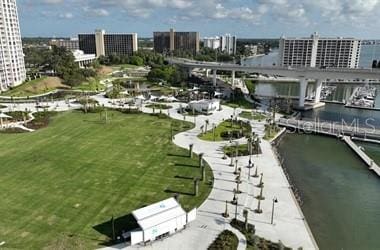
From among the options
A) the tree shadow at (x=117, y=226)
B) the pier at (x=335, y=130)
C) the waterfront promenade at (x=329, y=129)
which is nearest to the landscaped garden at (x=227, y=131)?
the waterfront promenade at (x=329, y=129)

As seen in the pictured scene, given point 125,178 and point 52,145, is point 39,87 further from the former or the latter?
point 125,178

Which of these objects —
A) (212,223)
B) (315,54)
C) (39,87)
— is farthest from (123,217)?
(315,54)

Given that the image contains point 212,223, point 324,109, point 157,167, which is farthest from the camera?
point 324,109

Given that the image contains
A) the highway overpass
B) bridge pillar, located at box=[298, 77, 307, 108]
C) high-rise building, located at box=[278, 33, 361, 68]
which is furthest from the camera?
high-rise building, located at box=[278, 33, 361, 68]

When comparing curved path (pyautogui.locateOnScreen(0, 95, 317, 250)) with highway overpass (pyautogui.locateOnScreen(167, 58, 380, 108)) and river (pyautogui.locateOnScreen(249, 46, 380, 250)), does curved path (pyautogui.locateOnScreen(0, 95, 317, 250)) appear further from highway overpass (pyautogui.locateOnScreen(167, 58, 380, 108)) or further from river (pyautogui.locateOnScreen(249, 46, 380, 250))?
highway overpass (pyautogui.locateOnScreen(167, 58, 380, 108))

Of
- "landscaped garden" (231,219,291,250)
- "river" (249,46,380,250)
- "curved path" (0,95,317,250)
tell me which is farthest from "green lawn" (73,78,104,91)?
"landscaped garden" (231,219,291,250)

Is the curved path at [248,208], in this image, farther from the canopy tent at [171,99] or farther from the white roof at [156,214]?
the canopy tent at [171,99]
